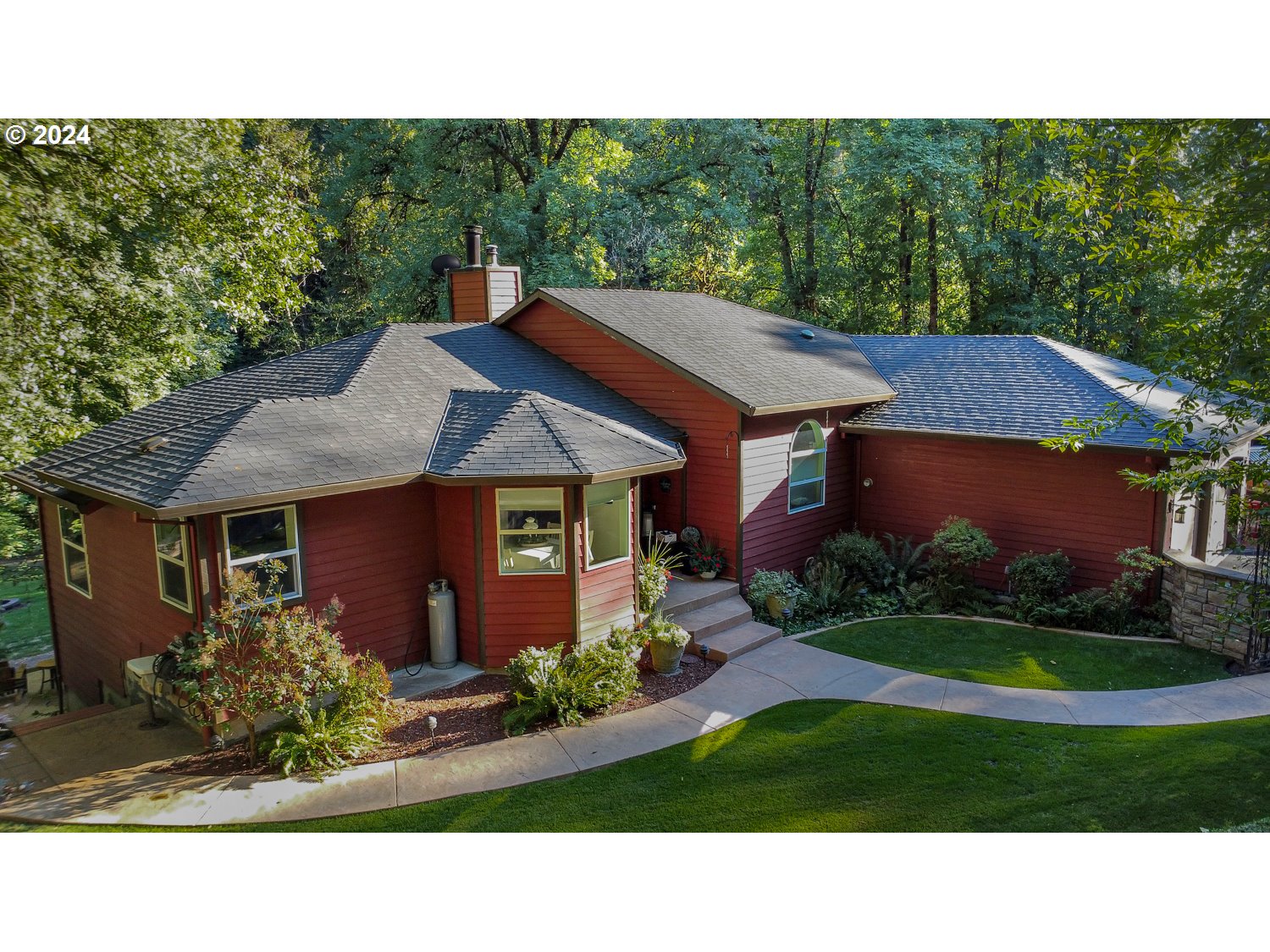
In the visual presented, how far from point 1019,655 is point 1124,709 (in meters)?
1.46

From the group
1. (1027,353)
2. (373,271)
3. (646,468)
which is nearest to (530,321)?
(646,468)

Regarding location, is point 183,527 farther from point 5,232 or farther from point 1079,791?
point 1079,791

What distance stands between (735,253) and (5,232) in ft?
60.0

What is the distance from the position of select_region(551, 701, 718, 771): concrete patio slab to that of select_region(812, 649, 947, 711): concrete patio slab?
1.54 m

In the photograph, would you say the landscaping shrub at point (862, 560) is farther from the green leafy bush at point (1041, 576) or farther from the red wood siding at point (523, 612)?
the red wood siding at point (523, 612)

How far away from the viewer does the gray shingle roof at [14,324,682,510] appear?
7.48 metres

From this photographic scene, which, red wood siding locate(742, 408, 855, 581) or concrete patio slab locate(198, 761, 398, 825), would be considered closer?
concrete patio slab locate(198, 761, 398, 825)

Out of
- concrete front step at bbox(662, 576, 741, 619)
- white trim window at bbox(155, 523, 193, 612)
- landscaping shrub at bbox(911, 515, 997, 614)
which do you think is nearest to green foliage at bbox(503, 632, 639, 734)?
concrete front step at bbox(662, 576, 741, 619)

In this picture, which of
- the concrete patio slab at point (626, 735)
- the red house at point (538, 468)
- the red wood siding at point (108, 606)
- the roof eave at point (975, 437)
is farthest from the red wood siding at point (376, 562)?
the roof eave at point (975, 437)

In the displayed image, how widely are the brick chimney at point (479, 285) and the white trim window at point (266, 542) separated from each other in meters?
6.40

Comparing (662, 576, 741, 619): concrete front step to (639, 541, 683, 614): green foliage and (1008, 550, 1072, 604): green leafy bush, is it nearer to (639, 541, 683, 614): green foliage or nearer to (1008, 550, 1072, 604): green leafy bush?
(639, 541, 683, 614): green foliage

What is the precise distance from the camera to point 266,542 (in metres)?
7.68

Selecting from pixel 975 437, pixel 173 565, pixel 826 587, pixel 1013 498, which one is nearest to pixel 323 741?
pixel 173 565

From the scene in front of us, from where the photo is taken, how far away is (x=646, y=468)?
29.5 ft
